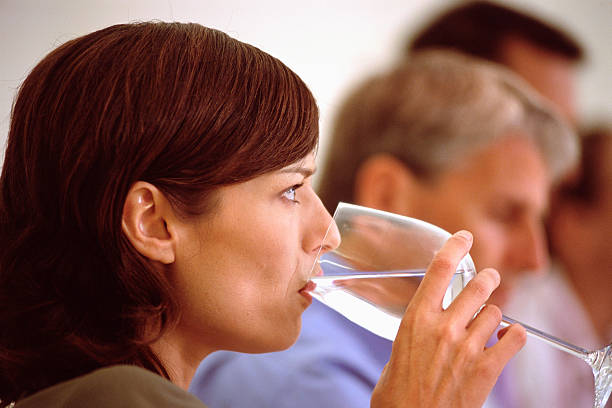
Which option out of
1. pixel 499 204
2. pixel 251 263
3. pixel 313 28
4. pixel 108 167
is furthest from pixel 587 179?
pixel 108 167

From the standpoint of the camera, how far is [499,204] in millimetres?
1029

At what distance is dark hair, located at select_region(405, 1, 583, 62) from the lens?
993 mm

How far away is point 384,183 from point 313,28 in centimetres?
27

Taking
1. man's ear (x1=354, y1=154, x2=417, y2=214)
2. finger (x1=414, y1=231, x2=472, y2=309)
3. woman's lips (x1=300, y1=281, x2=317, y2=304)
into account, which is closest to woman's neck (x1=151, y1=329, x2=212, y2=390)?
woman's lips (x1=300, y1=281, x2=317, y2=304)

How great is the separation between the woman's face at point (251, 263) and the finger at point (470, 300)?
16 centimetres

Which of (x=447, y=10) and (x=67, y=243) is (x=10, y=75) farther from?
(x=447, y=10)

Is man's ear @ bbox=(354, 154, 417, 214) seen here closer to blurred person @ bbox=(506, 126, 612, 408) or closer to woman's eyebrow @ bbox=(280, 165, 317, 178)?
blurred person @ bbox=(506, 126, 612, 408)

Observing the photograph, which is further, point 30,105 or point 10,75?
point 10,75

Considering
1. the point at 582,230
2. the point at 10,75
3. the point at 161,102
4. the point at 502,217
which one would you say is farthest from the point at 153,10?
the point at 582,230

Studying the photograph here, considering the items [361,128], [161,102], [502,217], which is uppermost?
[161,102]

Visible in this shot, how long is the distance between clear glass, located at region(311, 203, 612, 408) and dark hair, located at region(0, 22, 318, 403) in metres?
0.11

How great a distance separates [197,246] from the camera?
633 mm

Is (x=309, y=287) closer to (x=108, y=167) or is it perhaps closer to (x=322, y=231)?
(x=322, y=231)

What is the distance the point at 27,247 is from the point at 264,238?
23 cm
